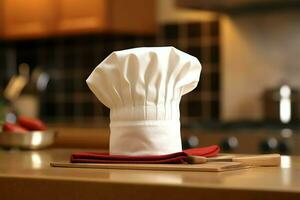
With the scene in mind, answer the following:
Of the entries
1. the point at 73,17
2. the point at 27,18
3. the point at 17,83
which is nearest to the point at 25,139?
the point at 73,17

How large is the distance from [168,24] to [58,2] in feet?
2.05

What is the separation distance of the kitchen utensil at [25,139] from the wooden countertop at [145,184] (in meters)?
0.59

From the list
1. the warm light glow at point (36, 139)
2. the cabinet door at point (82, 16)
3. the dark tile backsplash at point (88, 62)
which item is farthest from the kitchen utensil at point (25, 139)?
the dark tile backsplash at point (88, 62)

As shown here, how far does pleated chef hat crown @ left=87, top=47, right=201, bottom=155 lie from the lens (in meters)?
1.26

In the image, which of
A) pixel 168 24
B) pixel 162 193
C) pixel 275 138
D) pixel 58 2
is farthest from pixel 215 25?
pixel 162 193

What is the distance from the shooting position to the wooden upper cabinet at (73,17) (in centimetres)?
379

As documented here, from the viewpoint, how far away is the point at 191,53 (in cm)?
389

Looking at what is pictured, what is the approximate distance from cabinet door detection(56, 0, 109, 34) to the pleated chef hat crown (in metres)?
2.50

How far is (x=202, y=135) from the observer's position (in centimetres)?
301

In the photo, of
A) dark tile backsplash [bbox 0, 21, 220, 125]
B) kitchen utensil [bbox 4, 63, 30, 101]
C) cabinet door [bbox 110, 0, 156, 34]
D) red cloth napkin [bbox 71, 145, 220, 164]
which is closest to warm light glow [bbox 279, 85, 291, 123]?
dark tile backsplash [bbox 0, 21, 220, 125]

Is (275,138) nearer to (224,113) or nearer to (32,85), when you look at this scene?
(224,113)

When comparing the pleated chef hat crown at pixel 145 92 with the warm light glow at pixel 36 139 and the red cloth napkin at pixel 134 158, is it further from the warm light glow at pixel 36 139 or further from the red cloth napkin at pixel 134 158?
the warm light glow at pixel 36 139

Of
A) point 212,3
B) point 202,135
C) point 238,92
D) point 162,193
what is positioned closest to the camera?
point 162,193

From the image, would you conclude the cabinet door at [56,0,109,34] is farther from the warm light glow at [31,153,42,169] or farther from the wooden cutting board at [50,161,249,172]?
the wooden cutting board at [50,161,249,172]
